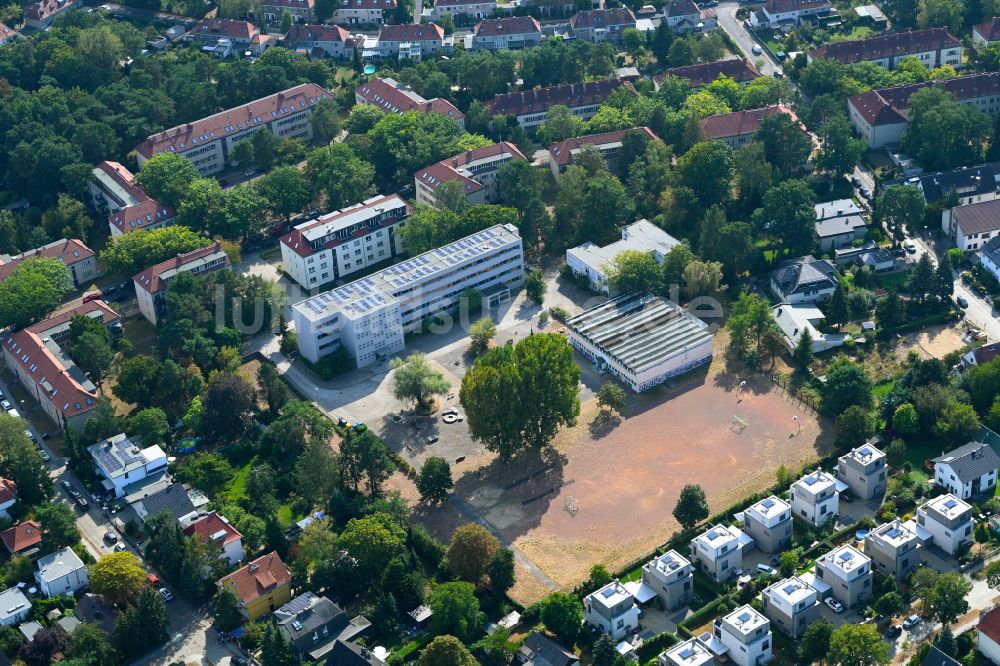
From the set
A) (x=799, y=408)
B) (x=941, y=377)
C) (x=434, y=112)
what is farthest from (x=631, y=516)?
(x=434, y=112)

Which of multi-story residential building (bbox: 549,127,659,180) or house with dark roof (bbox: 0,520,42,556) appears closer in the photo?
house with dark roof (bbox: 0,520,42,556)

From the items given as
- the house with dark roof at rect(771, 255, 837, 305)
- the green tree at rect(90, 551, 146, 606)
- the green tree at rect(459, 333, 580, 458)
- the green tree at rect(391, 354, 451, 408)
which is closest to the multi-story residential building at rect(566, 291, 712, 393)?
A: the green tree at rect(459, 333, 580, 458)

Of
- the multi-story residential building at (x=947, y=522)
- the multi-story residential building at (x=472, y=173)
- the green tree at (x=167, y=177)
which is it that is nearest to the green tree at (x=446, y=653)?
the multi-story residential building at (x=947, y=522)

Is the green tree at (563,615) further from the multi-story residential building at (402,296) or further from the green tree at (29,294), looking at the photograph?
the green tree at (29,294)

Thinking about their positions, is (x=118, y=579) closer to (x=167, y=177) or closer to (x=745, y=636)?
(x=745, y=636)

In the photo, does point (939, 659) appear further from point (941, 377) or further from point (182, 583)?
point (182, 583)

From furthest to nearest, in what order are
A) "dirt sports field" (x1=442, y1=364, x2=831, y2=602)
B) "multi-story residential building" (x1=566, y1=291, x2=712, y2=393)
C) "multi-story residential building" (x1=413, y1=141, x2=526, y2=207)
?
1. "multi-story residential building" (x1=413, y1=141, x2=526, y2=207)
2. "multi-story residential building" (x1=566, y1=291, x2=712, y2=393)
3. "dirt sports field" (x1=442, y1=364, x2=831, y2=602)

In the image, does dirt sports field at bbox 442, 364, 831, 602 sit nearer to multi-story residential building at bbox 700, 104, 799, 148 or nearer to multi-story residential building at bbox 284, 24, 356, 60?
multi-story residential building at bbox 700, 104, 799, 148

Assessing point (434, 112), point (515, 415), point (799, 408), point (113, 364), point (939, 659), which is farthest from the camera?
point (434, 112)
